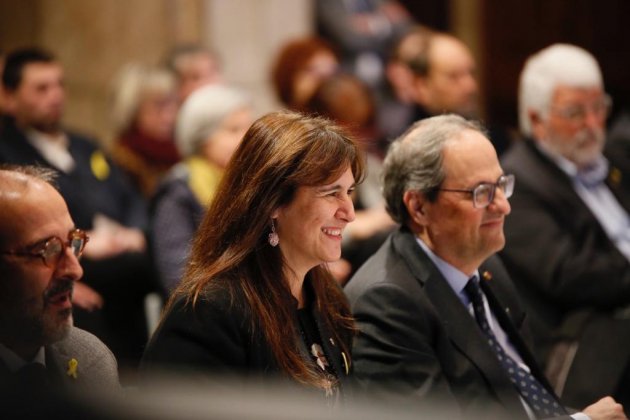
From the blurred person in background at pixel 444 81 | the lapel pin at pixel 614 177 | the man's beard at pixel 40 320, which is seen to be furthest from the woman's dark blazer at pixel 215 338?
the blurred person in background at pixel 444 81

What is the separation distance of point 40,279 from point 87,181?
299cm

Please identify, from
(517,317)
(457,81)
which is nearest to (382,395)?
(517,317)

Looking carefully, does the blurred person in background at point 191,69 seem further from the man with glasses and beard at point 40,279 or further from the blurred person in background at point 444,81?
the man with glasses and beard at point 40,279

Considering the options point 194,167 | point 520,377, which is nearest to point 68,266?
point 520,377

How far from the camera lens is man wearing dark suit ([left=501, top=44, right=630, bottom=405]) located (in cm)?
377

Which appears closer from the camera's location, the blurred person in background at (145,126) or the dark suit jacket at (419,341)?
the dark suit jacket at (419,341)

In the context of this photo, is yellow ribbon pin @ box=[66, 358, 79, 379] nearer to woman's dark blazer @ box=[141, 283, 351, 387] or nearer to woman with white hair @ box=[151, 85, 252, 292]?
woman's dark blazer @ box=[141, 283, 351, 387]

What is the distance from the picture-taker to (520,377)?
3051mm

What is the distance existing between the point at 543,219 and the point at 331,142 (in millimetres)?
1765

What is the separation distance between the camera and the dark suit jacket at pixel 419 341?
2.80 metres

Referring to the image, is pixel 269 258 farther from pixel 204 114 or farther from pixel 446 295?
pixel 204 114

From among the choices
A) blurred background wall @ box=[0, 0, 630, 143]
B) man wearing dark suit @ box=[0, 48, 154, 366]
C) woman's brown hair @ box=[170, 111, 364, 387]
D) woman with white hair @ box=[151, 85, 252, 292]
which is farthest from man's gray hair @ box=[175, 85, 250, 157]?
woman's brown hair @ box=[170, 111, 364, 387]

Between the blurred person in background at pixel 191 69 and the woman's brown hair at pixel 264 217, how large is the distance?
3.66 metres

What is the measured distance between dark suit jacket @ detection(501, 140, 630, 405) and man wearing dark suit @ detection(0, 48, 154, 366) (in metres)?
1.35
